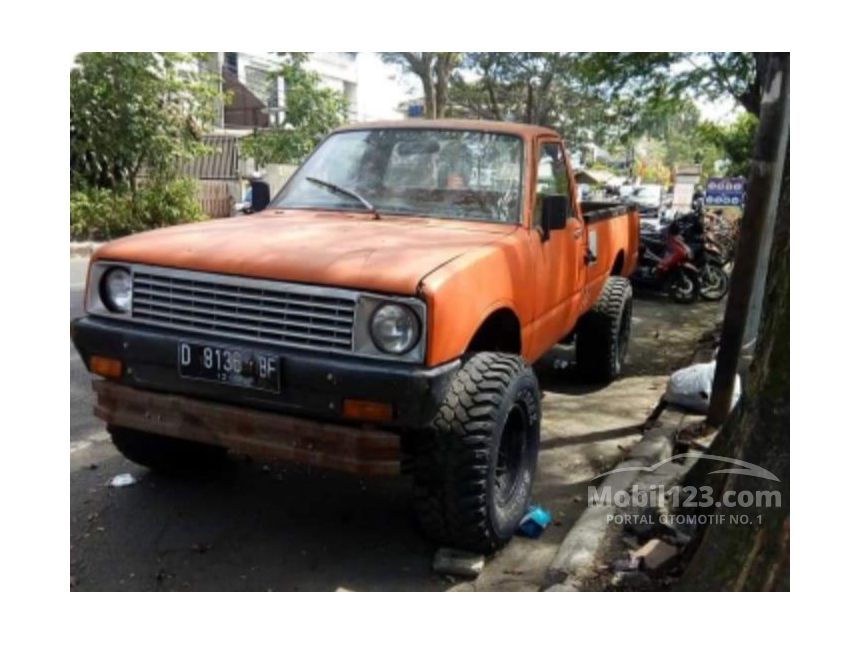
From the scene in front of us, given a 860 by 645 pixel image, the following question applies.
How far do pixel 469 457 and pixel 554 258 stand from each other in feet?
5.43

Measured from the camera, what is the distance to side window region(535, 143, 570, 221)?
435 centimetres

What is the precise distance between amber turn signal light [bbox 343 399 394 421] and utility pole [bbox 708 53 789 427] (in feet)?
8.68

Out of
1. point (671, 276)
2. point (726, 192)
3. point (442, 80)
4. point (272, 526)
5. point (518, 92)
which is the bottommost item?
point (272, 526)

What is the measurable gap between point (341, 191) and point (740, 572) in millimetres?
2642

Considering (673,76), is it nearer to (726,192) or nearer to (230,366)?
(726,192)

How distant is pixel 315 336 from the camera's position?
112 inches

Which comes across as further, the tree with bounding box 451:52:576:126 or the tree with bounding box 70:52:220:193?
the tree with bounding box 451:52:576:126

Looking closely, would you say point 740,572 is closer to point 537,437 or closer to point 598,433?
point 537,437

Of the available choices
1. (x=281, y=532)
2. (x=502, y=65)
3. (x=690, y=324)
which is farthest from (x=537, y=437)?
(x=502, y=65)

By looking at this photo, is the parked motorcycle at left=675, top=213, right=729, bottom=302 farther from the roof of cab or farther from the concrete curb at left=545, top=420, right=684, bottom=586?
the roof of cab

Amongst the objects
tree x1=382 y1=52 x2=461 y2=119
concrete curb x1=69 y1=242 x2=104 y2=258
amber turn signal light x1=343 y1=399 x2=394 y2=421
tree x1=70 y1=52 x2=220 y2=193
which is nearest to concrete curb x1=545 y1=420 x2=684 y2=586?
amber turn signal light x1=343 y1=399 x2=394 y2=421

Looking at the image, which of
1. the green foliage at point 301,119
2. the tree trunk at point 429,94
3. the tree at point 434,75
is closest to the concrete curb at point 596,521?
the tree at point 434,75

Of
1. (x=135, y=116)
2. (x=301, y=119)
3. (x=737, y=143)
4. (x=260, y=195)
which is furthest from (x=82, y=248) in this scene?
(x=737, y=143)

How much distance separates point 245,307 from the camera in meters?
2.96
